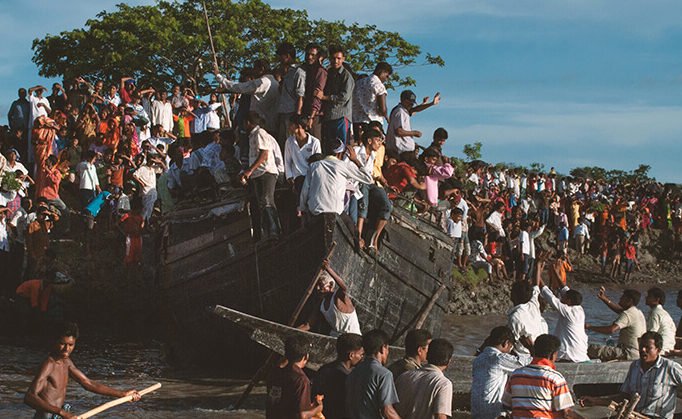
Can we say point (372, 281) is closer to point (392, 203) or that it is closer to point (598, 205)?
point (392, 203)

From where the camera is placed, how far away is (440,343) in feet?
25.6

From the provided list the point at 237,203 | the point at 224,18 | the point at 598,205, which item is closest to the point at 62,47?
the point at 224,18

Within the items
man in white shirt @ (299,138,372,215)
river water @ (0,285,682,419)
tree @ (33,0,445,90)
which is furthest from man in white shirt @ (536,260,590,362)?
tree @ (33,0,445,90)

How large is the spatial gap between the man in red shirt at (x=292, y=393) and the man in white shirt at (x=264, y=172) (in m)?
5.93

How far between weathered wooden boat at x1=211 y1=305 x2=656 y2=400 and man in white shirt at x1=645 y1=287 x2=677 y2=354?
54 cm

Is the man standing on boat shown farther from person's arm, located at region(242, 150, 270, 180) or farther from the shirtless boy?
person's arm, located at region(242, 150, 270, 180)

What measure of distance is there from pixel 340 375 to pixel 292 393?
447 millimetres

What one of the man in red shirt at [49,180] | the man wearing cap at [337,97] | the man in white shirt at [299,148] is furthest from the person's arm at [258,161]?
the man in red shirt at [49,180]

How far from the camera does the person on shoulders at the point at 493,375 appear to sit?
8.68 metres

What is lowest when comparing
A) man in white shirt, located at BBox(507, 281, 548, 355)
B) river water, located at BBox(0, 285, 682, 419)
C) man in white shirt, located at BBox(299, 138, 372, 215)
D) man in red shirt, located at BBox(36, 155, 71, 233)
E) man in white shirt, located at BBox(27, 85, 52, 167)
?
river water, located at BBox(0, 285, 682, 419)

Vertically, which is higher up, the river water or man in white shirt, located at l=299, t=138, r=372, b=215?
man in white shirt, located at l=299, t=138, r=372, b=215

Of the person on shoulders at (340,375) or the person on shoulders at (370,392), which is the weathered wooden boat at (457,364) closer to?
the person on shoulders at (340,375)

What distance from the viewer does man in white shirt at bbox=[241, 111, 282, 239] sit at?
13.5 m

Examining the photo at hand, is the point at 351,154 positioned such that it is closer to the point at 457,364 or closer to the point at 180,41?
the point at 457,364
